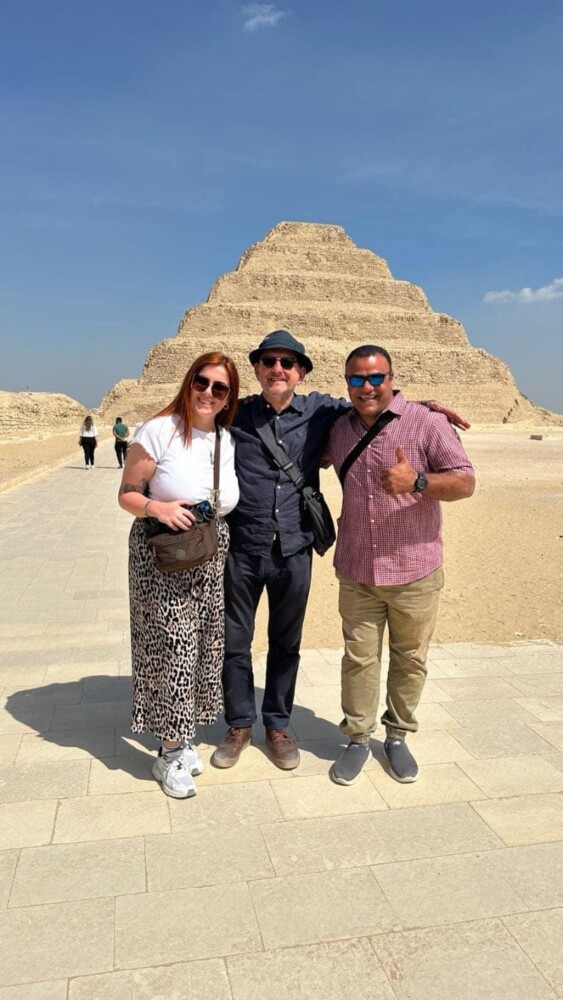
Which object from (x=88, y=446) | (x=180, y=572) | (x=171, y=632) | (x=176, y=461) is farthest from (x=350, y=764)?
(x=88, y=446)

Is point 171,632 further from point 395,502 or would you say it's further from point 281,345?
point 281,345

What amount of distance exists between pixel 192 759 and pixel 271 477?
1.21 m

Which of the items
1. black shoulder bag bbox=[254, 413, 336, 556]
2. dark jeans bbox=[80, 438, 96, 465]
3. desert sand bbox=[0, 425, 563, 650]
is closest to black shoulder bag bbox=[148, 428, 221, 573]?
black shoulder bag bbox=[254, 413, 336, 556]

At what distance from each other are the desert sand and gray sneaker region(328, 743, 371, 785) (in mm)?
1918

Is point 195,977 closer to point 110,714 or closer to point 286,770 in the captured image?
point 286,770

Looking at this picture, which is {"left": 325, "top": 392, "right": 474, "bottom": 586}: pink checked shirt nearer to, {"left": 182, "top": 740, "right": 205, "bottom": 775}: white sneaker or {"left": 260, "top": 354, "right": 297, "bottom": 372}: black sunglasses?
{"left": 260, "top": 354, "right": 297, "bottom": 372}: black sunglasses

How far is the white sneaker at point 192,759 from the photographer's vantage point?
111 inches

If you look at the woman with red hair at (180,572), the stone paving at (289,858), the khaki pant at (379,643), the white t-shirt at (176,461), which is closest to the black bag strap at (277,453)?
the woman with red hair at (180,572)

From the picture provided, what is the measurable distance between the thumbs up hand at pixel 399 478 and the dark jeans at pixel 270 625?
55 cm

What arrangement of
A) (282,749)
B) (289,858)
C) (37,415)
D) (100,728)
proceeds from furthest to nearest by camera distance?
(37,415)
(100,728)
(282,749)
(289,858)

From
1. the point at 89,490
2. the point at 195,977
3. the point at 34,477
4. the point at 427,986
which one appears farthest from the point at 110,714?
the point at 34,477

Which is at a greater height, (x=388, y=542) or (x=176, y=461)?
(x=176, y=461)

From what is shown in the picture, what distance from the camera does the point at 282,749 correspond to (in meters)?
2.98

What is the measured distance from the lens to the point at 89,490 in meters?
13.6
